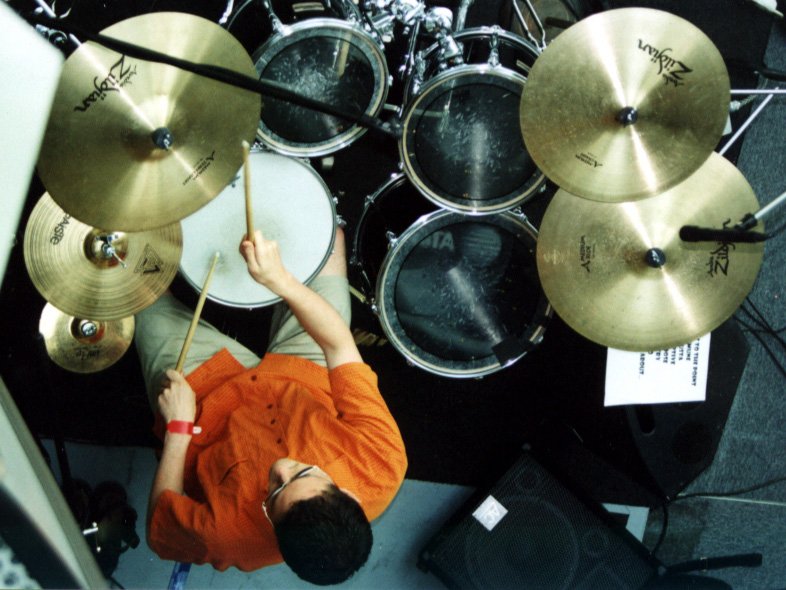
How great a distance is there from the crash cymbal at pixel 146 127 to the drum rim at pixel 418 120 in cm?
46

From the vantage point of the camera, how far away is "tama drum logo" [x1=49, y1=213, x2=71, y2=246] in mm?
1815

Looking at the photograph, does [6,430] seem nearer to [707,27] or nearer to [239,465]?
[239,465]

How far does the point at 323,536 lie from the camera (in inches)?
60.4

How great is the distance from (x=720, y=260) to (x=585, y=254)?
0.35 m

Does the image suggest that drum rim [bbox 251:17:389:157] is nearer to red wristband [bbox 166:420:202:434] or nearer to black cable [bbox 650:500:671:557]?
red wristband [bbox 166:420:202:434]

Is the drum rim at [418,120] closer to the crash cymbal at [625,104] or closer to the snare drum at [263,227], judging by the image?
the crash cymbal at [625,104]

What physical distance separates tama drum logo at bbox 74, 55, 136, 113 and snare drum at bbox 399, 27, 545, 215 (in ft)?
2.34

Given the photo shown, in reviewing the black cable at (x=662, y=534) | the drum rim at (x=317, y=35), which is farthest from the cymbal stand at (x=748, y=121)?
the black cable at (x=662, y=534)

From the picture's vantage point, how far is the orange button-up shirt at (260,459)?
1725 mm

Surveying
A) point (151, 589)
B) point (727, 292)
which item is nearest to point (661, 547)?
point (727, 292)

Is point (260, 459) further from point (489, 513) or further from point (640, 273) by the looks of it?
point (640, 273)

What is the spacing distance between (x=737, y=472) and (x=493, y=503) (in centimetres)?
106

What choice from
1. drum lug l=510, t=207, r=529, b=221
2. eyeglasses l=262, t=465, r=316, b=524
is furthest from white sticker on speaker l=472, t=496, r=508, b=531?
drum lug l=510, t=207, r=529, b=221

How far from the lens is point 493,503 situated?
2193 mm
